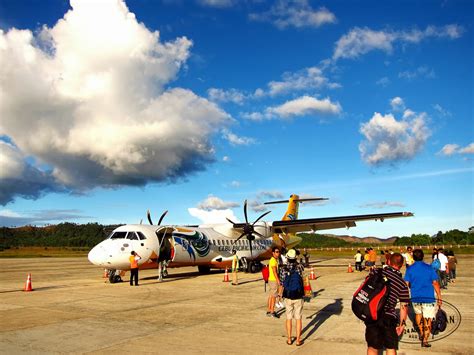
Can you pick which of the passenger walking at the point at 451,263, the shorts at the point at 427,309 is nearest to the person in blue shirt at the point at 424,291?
the shorts at the point at 427,309

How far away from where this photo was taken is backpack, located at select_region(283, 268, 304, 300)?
6.94 metres

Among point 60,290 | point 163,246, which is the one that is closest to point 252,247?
point 163,246

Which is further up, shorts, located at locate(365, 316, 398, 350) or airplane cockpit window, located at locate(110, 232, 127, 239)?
airplane cockpit window, located at locate(110, 232, 127, 239)

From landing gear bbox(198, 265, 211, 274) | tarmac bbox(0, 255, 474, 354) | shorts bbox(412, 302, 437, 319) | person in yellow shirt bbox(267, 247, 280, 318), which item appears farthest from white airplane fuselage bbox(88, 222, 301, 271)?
shorts bbox(412, 302, 437, 319)

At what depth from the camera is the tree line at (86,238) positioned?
81812 mm

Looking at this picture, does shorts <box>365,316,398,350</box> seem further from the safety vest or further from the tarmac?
the safety vest

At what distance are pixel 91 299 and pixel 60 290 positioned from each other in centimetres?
348

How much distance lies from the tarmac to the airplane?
3334 mm

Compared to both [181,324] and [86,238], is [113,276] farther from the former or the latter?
[86,238]

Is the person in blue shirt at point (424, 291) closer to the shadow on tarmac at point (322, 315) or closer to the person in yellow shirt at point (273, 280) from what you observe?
the shadow on tarmac at point (322, 315)

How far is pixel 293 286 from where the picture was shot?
6980mm

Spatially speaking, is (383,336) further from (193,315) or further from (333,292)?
(333,292)

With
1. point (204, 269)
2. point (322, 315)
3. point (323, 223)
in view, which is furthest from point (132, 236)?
point (323, 223)

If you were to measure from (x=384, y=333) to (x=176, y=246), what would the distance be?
55.1 feet
